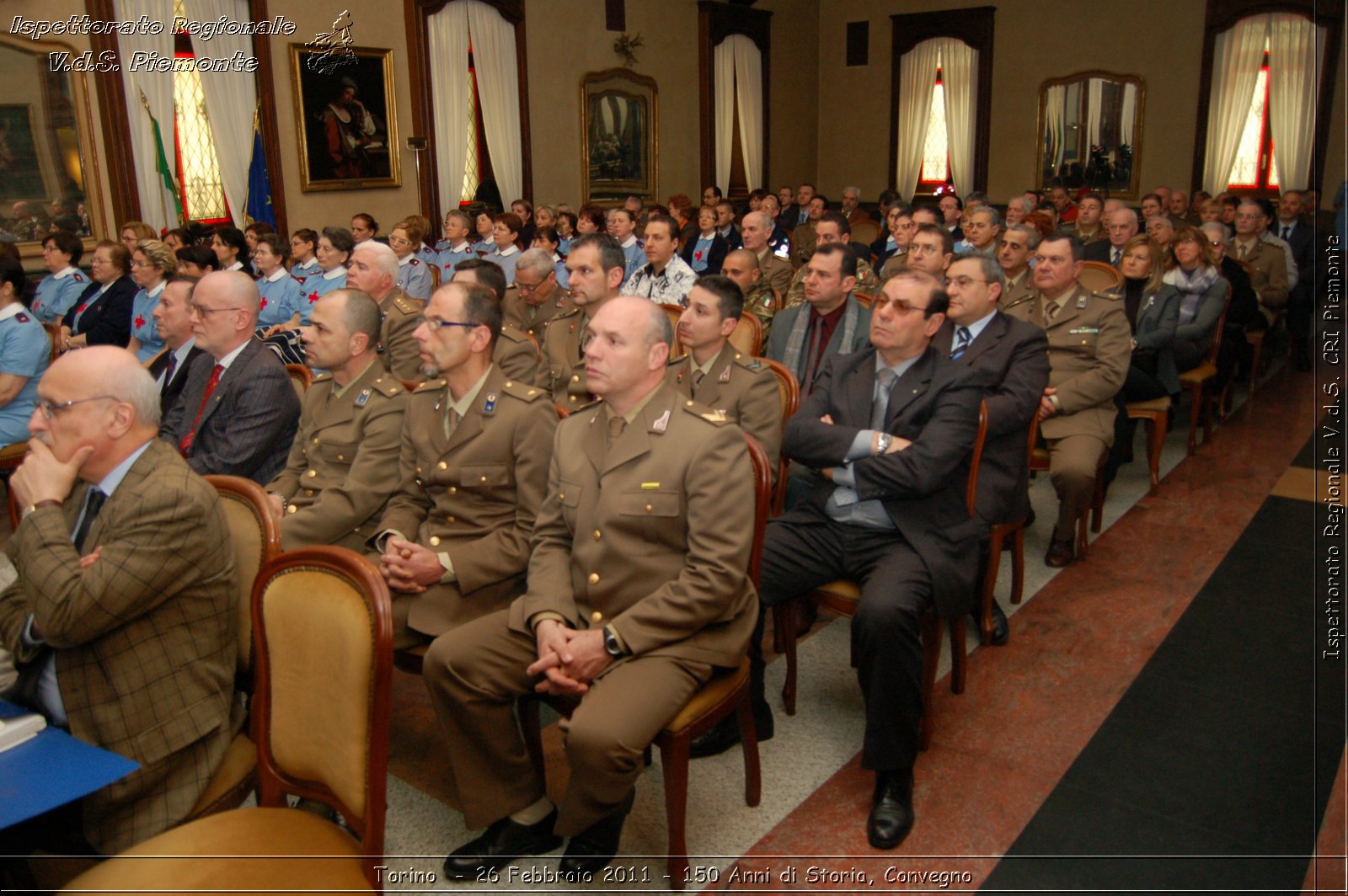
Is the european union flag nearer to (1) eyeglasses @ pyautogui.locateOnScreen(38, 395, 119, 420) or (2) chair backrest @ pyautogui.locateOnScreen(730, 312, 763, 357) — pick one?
(2) chair backrest @ pyautogui.locateOnScreen(730, 312, 763, 357)

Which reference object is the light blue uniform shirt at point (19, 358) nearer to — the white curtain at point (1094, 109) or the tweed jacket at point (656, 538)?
the tweed jacket at point (656, 538)

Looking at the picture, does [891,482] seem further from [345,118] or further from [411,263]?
[345,118]

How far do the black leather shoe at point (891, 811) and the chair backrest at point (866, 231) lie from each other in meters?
9.54

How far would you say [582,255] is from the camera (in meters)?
4.26

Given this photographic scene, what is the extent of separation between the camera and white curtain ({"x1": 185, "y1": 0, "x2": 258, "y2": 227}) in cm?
866

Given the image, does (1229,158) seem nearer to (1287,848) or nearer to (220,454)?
(1287,848)

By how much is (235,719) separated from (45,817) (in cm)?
46

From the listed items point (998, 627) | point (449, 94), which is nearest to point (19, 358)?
point (998, 627)

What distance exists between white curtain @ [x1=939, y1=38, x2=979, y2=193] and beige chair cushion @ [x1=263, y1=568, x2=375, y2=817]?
1441 centimetres

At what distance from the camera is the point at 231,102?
29.1 ft

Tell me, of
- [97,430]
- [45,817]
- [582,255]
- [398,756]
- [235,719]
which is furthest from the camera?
[582,255]

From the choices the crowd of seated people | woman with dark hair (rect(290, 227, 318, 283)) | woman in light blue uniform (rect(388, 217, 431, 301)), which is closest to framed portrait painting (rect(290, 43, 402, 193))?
woman in light blue uniform (rect(388, 217, 431, 301))

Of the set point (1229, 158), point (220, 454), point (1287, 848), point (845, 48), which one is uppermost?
point (845, 48)

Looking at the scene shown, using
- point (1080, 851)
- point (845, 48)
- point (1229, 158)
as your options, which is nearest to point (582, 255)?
point (1080, 851)
